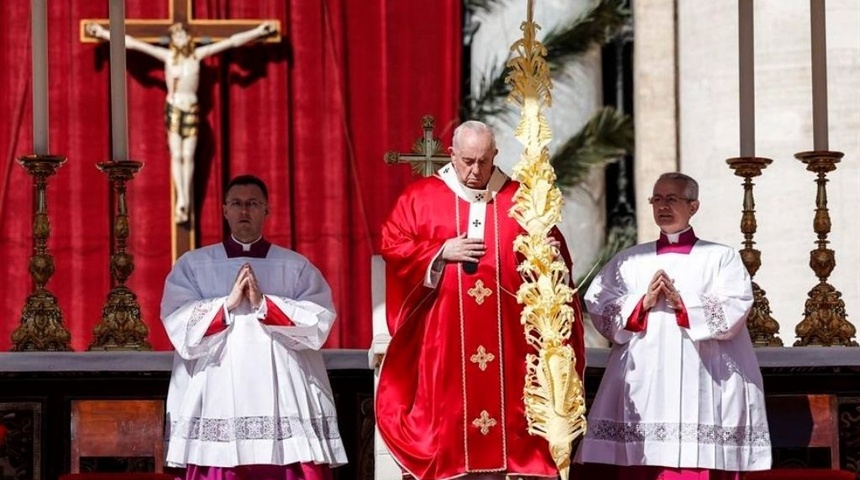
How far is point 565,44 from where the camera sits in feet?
41.3

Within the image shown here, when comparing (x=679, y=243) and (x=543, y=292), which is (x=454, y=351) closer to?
(x=543, y=292)

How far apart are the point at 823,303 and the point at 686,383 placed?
114 centimetres

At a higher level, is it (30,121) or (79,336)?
(30,121)

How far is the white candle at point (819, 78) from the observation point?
9617 mm

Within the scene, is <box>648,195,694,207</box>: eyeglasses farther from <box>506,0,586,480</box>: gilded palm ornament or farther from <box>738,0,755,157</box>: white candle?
<box>506,0,586,480</box>: gilded palm ornament

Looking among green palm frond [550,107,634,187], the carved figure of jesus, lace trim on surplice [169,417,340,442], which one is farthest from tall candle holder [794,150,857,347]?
the carved figure of jesus

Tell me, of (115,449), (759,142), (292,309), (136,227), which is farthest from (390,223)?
(136,227)

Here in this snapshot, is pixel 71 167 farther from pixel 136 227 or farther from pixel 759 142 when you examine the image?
pixel 759 142

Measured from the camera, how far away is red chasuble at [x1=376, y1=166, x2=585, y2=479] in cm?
827

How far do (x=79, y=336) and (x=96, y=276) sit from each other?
343 millimetres

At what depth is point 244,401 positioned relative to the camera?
344 inches

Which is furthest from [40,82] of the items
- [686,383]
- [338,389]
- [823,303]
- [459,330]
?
[823,303]

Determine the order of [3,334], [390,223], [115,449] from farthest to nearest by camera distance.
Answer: [3,334] < [115,449] < [390,223]

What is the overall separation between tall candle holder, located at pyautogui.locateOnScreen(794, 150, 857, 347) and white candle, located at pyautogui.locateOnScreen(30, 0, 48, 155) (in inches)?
122
